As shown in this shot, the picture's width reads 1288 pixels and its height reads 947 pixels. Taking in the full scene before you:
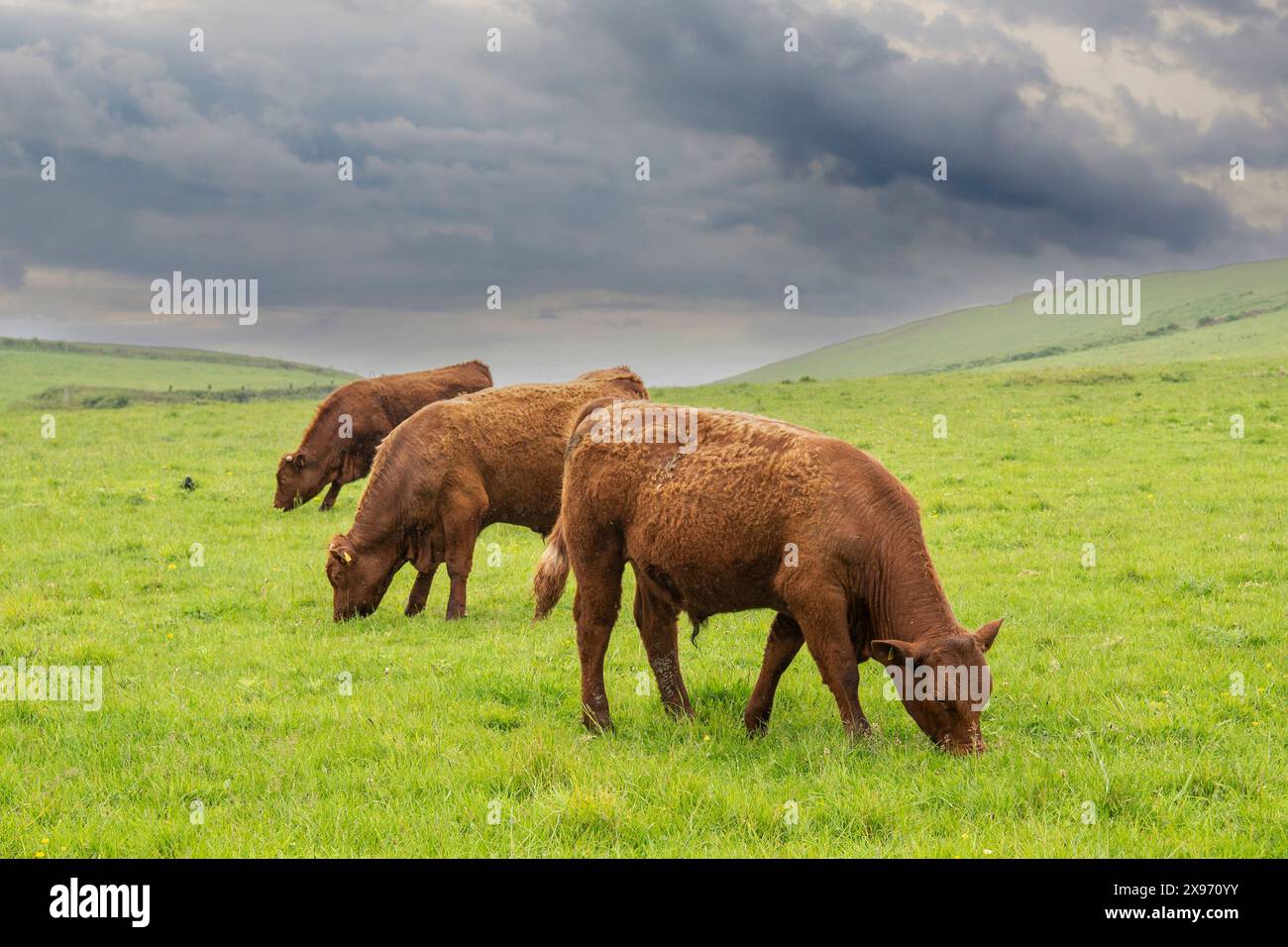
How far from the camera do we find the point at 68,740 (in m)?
7.58

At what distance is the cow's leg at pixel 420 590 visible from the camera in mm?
12430

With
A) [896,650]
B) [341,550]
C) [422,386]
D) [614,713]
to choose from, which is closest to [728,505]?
[896,650]

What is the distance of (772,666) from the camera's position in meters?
7.55

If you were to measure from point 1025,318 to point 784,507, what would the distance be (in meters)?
112

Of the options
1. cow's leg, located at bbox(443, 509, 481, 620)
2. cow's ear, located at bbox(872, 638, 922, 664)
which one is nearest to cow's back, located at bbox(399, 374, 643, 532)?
cow's leg, located at bbox(443, 509, 481, 620)

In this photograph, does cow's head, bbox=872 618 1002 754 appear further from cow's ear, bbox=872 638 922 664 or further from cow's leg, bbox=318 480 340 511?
cow's leg, bbox=318 480 340 511

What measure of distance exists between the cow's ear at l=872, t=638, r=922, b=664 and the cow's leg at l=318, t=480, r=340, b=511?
15.3 meters

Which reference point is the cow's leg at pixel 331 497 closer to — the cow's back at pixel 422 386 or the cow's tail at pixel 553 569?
the cow's back at pixel 422 386

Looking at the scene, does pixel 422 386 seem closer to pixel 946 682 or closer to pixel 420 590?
pixel 420 590

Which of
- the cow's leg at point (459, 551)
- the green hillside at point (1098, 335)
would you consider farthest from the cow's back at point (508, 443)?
the green hillside at point (1098, 335)

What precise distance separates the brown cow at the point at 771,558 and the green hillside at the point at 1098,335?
176 ft

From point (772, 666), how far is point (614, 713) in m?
1.44
